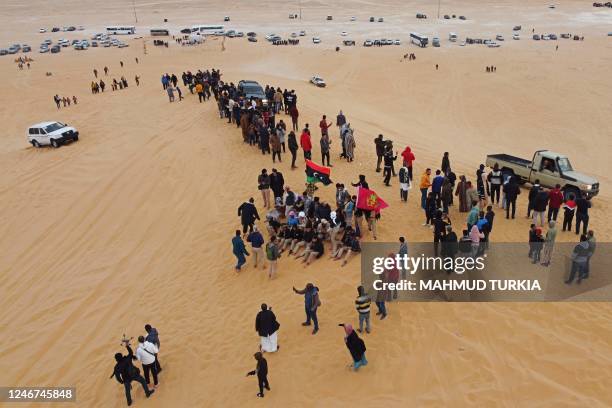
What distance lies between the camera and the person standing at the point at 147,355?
10.8m

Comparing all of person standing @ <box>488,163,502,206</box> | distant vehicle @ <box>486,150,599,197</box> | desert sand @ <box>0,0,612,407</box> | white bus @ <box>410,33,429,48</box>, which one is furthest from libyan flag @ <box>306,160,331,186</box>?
white bus @ <box>410,33,429,48</box>

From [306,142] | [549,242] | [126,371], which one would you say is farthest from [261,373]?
[306,142]

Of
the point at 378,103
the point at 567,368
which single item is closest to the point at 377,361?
the point at 567,368

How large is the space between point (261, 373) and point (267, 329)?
3.63 feet

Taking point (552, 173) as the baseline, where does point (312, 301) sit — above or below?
below

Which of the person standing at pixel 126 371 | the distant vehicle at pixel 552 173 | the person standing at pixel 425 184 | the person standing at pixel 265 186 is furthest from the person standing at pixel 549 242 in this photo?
the person standing at pixel 126 371

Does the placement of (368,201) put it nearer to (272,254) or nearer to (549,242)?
(272,254)

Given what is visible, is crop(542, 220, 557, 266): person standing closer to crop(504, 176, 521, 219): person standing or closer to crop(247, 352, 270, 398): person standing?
crop(504, 176, 521, 219): person standing

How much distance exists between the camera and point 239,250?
14367 mm

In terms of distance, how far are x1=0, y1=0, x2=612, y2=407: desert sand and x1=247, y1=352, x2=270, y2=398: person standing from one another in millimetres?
213

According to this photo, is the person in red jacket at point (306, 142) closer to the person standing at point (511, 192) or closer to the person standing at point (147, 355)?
the person standing at point (511, 192)

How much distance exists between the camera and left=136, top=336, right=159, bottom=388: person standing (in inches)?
426

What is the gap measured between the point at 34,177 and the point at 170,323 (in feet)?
48.5

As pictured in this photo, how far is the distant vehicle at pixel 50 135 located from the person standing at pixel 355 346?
24.2m
